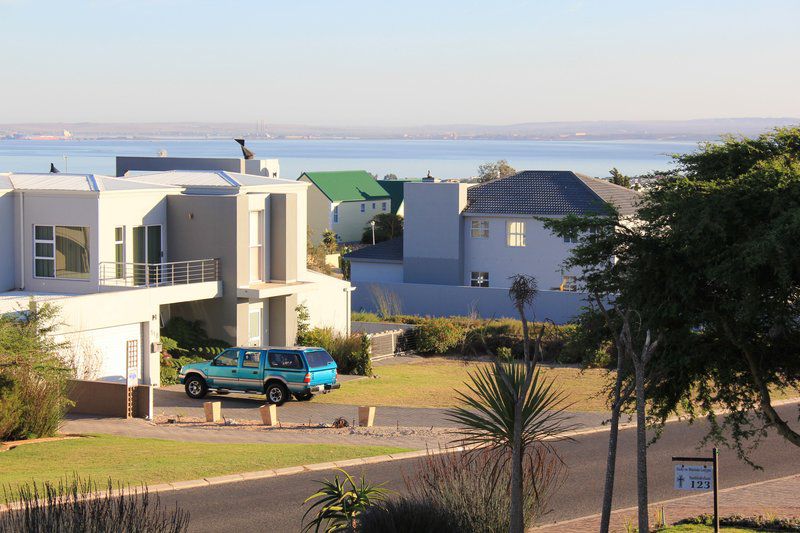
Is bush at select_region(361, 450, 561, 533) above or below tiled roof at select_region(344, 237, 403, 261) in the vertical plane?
below

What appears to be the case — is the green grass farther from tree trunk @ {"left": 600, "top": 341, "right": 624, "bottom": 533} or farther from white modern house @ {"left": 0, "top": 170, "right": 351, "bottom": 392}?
white modern house @ {"left": 0, "top": 170, "right": 351, "bottom": 392}

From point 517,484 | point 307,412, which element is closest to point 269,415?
point 307,412

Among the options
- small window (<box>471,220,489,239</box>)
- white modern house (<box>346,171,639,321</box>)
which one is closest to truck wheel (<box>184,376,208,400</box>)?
white modern house (<box>346,171,639,321</box>)

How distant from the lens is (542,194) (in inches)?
2296

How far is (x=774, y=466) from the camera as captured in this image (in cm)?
2170

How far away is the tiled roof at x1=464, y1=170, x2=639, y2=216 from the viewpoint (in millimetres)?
56875

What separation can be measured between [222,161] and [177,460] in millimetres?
28010

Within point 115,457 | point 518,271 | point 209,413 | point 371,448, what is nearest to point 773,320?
point 371,448

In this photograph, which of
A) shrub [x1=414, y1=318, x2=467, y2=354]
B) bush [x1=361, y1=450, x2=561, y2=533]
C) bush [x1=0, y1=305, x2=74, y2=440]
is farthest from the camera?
shrub [x1=414, y1=318, x2=467, y2=354]

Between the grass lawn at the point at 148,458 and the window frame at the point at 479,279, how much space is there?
35.9m

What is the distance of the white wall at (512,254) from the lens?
2196 inches

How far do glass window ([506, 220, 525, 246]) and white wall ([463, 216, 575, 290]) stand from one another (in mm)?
192

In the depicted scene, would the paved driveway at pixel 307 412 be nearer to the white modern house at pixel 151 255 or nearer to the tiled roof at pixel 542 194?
the white modern house at pixel 151 255

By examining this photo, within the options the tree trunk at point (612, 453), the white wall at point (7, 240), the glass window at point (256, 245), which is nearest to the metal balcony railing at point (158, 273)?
the glass window at point (256, 245)
